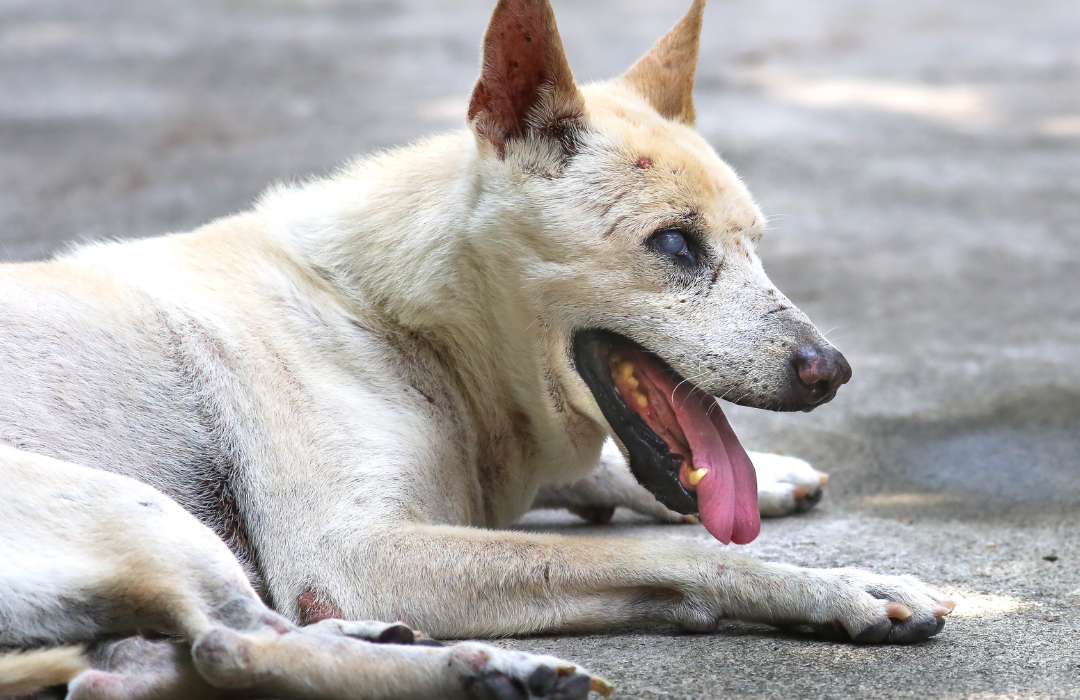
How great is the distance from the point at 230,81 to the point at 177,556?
28.3 ft

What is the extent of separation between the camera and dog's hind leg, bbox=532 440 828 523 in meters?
3.89

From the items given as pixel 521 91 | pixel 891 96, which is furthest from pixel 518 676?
pixel 891 96

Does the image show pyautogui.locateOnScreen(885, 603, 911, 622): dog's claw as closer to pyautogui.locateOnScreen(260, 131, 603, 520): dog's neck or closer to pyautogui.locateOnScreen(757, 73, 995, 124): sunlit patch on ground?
pyautogui.locateOnScreen(260, 131, 603, 520): dog's neck

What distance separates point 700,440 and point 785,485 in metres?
1.05

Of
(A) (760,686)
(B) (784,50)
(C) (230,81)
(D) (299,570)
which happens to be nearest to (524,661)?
(A) (760,686)

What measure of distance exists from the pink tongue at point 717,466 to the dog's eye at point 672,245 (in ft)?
0.96

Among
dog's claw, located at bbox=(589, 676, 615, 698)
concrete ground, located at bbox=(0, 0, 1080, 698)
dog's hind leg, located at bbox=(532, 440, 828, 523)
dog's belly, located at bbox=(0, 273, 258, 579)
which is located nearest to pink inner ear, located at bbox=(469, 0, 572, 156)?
dog's belly, located at bbox=(0, 273, 258, 579)

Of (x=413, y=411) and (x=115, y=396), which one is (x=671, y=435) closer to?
(x=413, y=411)

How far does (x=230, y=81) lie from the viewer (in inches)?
410

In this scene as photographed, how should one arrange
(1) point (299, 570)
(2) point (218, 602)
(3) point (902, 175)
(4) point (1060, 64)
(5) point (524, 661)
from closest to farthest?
(5) point (524, 661) < (2) point (218, 602) < (1) point (299, 570) < (3) point (902, 175) < (4) point (1060, 64)

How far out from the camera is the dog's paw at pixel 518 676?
7.42ft

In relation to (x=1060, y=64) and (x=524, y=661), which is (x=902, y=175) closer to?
(x=1060, y=64)

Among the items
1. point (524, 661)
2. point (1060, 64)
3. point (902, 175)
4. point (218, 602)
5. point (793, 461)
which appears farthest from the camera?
point (1060, 64)

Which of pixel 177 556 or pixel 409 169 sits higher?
pixel 409 169
